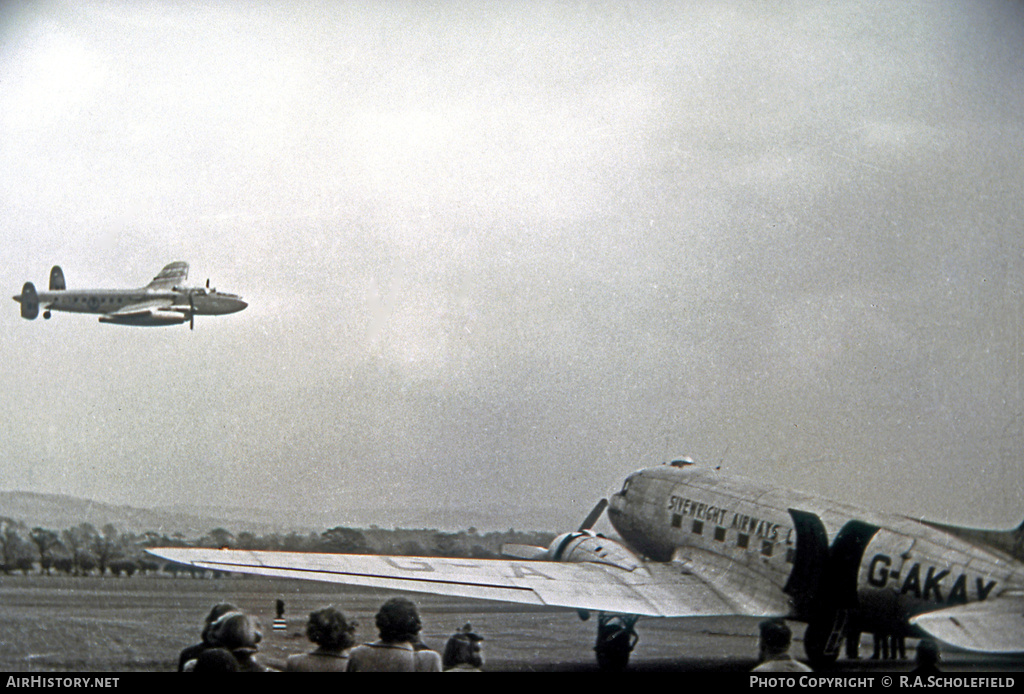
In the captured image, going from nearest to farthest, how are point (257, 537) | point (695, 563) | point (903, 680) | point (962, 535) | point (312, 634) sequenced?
point (312, 634) < point (903, 680) < point (962, 535) < point (695, 563) < point (257, 537)

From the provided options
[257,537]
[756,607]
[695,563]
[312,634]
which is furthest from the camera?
[257,537]

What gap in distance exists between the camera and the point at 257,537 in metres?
11.1

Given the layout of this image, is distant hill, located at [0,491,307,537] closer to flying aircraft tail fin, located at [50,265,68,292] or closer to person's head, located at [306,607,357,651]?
flying aircraft tail fin, located at [50,265,68,292]

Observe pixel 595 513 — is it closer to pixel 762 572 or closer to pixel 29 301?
pixel 762 572

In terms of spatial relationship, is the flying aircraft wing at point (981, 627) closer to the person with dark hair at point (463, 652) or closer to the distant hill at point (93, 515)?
the person with dark hair at point (463, 652)

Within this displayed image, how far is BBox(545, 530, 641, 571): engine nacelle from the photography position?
1034 cm

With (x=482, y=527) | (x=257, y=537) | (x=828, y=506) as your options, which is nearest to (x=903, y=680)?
(x=828, y=506)

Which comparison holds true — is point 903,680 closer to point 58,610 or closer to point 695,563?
point 695,563

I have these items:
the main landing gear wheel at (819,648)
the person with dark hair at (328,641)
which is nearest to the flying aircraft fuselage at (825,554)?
the main landing gear wheel at (819,648)

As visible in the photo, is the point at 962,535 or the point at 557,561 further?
the point at 557,561

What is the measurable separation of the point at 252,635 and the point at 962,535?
7.87 meters

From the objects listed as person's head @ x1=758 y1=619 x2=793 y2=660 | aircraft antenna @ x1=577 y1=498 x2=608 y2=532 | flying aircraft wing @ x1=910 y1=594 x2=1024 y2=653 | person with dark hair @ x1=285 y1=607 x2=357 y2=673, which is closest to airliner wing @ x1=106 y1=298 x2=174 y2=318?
aircraft antenna @ x1=577 y1=498 x2=608 y2=532

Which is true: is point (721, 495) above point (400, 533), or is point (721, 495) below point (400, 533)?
above

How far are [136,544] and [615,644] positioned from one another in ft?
21.7
